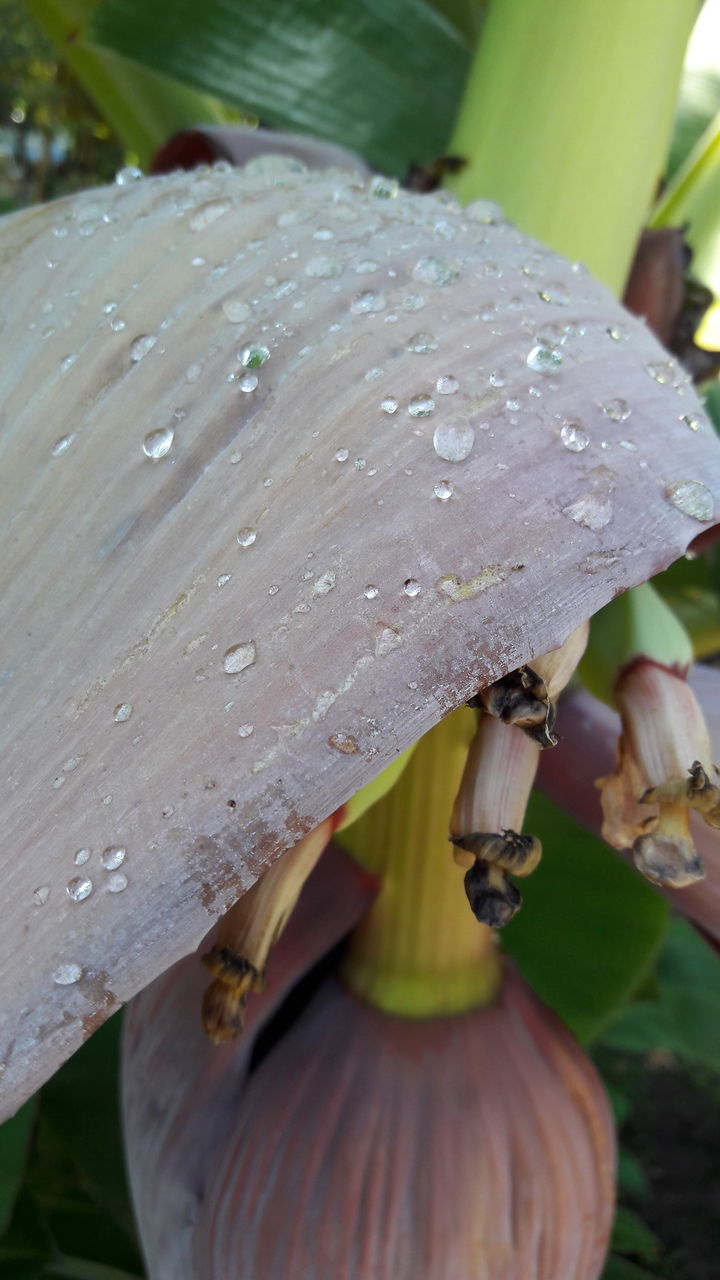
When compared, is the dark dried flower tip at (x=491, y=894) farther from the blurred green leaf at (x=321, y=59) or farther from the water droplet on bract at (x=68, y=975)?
the blurred green leaf at (x=321, y=59)

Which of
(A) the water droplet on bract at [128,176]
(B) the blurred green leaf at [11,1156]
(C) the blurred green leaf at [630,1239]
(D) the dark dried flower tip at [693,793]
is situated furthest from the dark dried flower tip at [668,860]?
(C) the blurred green leaf at [630,1239]

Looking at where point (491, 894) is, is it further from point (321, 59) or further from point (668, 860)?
point (321, 59)

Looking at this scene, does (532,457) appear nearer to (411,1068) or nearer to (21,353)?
(21,353)

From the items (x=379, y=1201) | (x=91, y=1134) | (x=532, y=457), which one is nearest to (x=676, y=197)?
(x=532, y=457)

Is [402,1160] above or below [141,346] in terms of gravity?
below

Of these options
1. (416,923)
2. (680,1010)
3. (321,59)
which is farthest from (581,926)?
(321,59)

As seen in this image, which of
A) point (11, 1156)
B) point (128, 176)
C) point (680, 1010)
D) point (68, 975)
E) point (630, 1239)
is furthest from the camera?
point (680, 1010)
